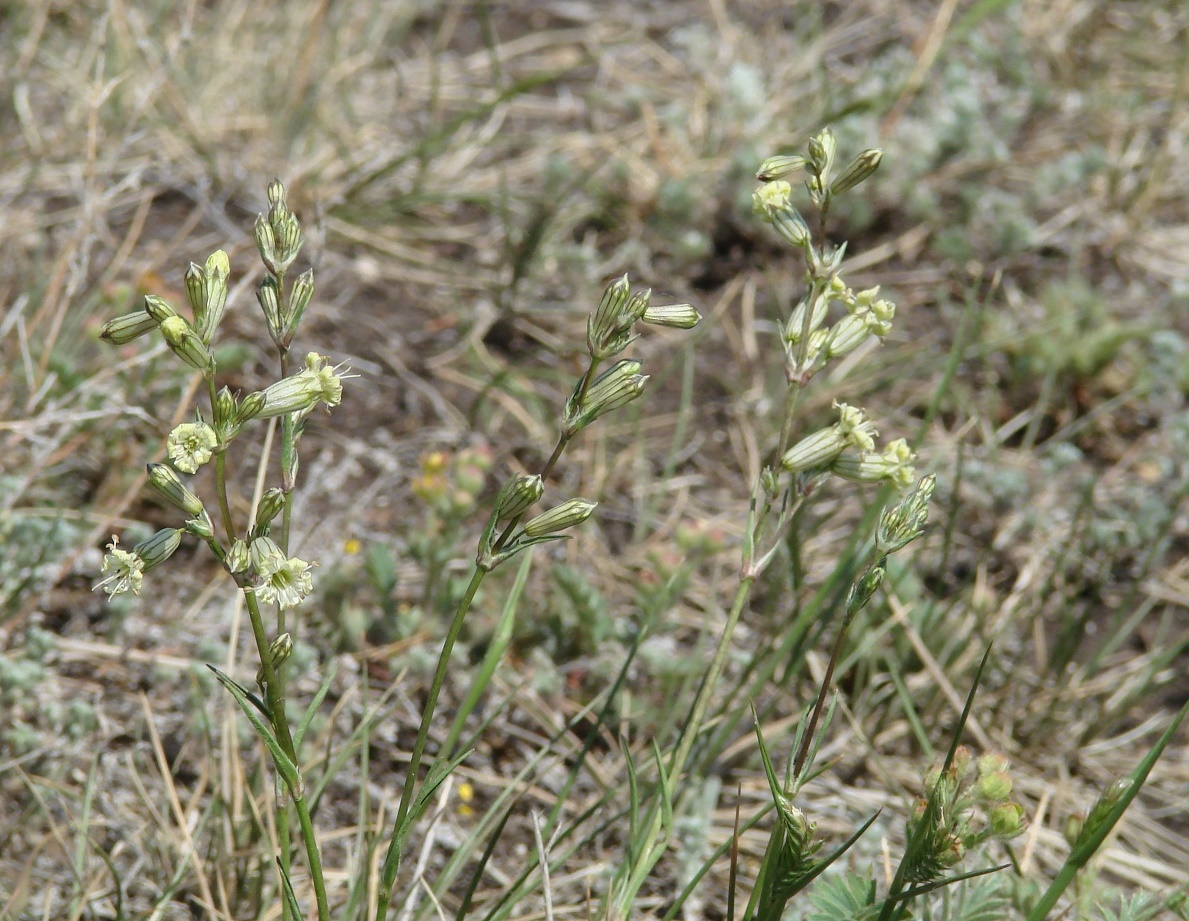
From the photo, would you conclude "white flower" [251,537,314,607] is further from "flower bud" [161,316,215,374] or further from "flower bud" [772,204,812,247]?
"flower bud" [772,204,812,247]

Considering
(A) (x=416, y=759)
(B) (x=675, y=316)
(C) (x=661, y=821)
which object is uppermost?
(B) (x=675, y=316)

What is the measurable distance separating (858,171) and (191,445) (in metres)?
0.95

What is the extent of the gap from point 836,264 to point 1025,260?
2755mm

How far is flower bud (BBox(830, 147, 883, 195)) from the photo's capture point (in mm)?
1566

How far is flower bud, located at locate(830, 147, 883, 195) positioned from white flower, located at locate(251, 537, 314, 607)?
850mm

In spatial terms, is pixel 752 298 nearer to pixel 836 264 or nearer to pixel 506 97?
pixel 506 97

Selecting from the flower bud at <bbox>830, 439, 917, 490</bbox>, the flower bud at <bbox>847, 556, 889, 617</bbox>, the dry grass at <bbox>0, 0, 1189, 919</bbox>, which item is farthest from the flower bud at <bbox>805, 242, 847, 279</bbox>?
the dry grass at <bbox>0, 0, 1189, 919</bbox>

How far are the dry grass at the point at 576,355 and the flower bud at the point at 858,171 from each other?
943 millimetres

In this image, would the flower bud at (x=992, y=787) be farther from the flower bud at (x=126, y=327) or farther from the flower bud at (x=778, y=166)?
the flower bud at (x=126, y=327)

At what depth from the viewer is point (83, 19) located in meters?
4.27

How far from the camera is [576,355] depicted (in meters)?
3.56

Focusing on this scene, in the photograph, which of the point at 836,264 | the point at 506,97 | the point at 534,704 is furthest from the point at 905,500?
the point at 506,97

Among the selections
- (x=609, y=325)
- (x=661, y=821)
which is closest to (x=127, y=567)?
(x=609, y=325)

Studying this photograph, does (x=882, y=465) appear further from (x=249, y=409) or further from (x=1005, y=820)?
(x=249, y=409)
